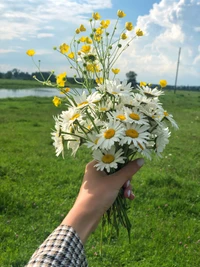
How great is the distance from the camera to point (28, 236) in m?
4.08

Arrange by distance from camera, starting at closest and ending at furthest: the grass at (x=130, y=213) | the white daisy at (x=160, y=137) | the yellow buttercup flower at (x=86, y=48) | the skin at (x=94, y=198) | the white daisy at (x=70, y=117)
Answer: the skin at (x=94, y=198)
the white daisy at (x=70, y=117)
the white daisy at (x=160, y=137)
the yellow buttercup flower at (x=86, y=48)
the grass at (x=130, y=213)

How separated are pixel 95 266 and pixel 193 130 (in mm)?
9002

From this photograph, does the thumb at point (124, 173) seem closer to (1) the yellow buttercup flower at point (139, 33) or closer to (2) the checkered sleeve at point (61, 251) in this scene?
(2) the checkered sleeve at point (61, 251)

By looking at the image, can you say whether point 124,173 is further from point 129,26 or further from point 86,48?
point 129,26

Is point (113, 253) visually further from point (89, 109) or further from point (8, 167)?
point (8, 167)

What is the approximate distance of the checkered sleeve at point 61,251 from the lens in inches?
47.4

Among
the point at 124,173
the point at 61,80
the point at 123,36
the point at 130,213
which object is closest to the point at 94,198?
the point at 124,173

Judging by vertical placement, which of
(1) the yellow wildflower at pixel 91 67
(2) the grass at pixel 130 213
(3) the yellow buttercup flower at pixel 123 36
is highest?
(3) the yellow buttercup flower at pixel 123 36

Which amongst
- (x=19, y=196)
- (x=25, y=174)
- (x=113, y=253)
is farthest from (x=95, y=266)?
(x=25, y=174)

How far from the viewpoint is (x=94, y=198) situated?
1401mm

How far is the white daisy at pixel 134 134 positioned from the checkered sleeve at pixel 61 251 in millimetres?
434

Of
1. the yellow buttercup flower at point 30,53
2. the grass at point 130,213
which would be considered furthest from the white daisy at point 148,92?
the grass at point 130,213

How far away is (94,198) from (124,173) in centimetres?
19

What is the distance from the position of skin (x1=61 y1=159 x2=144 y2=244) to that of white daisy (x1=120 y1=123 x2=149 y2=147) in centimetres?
10
